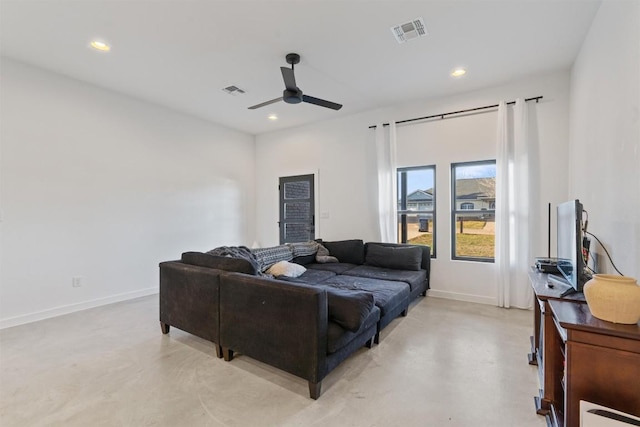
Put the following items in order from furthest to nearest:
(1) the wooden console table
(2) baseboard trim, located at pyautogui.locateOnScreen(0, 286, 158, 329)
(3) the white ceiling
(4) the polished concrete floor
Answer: (2) baseboard trim, located at pyautogui.locateOnScreen(0, 286, 158, 329) < (3) the white ceiling < (4) the polished concrete floor < (1) the wooden console table

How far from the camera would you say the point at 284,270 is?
3604 millimetres

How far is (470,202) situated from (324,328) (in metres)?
3.28

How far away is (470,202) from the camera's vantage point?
421cm

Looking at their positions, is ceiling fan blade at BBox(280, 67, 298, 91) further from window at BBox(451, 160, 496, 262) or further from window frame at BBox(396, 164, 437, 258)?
window at BBox(451, 160, 496, 262)

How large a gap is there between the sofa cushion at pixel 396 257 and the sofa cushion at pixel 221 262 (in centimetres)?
225

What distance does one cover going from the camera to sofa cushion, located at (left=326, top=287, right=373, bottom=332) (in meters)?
2.16

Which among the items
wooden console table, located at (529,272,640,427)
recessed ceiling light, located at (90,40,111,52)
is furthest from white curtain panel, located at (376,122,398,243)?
recessed ceiling light, located at (90,40,111,52)

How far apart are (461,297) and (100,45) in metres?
5.42

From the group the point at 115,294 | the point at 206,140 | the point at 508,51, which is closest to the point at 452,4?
the point at 508,51

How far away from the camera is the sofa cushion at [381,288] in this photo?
9.36ft

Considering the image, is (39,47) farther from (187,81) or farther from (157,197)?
(157,197)

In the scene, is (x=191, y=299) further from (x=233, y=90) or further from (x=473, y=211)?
(x=473, y=211)

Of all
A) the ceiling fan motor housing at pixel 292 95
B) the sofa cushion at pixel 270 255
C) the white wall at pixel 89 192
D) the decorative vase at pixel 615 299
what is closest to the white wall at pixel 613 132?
the decorative vase at pixel 615 299

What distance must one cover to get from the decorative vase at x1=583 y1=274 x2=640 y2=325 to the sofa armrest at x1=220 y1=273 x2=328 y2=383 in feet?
4.74
